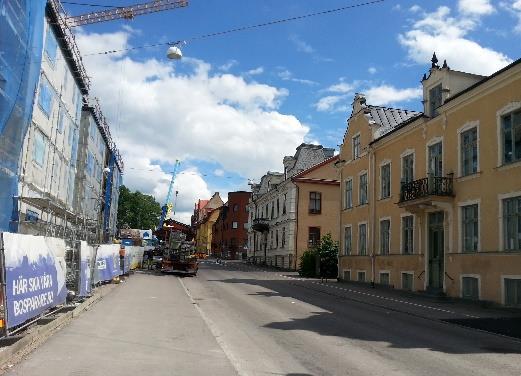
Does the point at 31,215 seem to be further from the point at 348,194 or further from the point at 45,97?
the point at 348,194

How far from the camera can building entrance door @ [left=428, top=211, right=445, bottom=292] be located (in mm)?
22828

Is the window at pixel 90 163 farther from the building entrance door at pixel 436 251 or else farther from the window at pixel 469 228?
the window at pixel 469 228

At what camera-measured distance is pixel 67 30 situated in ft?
82.7

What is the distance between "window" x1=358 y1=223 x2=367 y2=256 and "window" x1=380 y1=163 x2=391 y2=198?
9.76ft

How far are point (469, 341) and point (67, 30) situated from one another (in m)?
22.4

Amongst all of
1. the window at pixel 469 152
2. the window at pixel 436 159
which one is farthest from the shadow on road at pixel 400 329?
the window at pixel 436 159

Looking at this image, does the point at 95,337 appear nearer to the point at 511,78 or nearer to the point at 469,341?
the point at 469,341

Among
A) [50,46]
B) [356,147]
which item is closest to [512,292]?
[356,147]

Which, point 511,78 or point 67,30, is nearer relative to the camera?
point 511,78

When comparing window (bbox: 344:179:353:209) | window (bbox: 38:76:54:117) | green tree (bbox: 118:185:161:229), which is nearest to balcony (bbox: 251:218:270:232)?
window (bbox: 344:179:353:209)

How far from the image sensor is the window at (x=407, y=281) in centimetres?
2519

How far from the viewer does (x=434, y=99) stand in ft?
80.2

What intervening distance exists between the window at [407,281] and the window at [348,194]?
8.27m

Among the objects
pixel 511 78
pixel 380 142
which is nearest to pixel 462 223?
pixel 511 78
